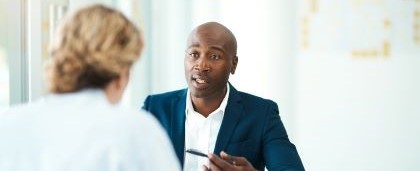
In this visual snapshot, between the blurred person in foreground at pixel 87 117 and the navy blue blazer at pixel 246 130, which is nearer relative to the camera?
the blurred person in foreground at pixel 87 117

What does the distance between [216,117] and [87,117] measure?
1.05m

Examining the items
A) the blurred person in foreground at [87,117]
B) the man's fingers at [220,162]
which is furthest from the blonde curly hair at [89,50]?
the man's fingers at [220,162]

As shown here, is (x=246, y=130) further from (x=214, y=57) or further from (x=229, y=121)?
(x=214, y=57)

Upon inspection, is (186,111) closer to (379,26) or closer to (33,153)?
(33,153)

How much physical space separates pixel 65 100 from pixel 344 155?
209 cm

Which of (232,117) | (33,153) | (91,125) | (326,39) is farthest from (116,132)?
(326,39)

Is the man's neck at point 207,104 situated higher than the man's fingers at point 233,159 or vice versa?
the man's neck at point 207,104

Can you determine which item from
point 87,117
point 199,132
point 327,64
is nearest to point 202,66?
point 199,132

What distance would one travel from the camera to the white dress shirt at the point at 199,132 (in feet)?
6.56

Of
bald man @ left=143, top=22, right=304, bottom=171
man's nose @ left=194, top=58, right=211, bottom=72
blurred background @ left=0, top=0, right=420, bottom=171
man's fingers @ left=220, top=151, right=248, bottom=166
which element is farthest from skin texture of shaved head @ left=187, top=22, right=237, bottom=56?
blurred background @ left=0, top=0, right=420, bottom=171

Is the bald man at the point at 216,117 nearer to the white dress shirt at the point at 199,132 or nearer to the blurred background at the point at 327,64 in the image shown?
the white dress shirt at the point at 199,132

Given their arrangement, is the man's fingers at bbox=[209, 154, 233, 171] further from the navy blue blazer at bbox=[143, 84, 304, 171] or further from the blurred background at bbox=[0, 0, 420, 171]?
the blurred background at bbox=[0, 0, 420, 171]

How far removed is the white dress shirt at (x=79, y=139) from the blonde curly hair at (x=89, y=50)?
0.16 feet

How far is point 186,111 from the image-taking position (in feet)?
6.74
